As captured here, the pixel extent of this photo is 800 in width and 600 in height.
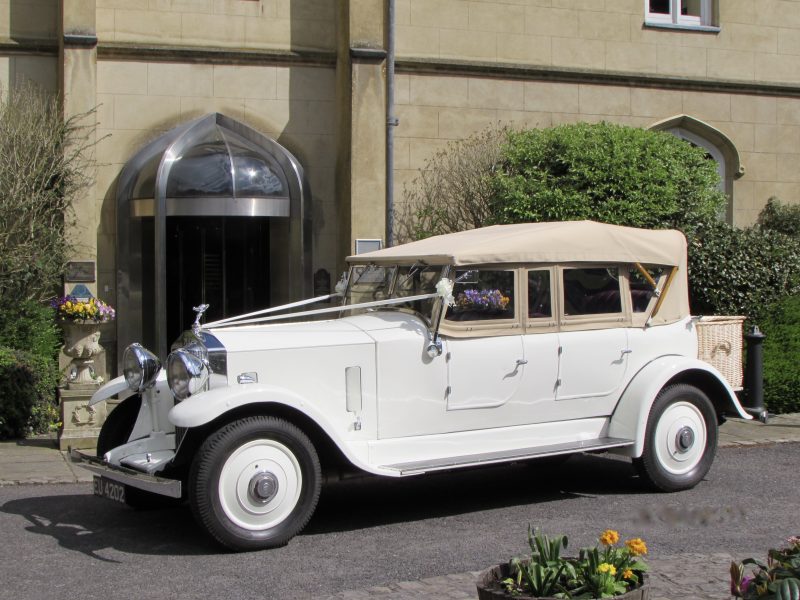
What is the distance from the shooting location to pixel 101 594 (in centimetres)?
537

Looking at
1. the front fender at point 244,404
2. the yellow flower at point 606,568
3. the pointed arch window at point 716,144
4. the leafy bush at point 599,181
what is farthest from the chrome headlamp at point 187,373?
the pointed arch window at point 716,144

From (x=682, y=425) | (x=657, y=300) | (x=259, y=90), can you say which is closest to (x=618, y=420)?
(x=682, y=425)

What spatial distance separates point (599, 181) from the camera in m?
12.7

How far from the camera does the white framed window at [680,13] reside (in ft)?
51.7

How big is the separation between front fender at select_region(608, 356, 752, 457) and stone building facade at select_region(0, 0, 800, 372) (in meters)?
6.58

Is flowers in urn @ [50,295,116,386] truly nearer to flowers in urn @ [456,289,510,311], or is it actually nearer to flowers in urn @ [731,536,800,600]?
flowers in urn @ [456,289,510,311]

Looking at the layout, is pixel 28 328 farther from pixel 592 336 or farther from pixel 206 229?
pixel 592 336

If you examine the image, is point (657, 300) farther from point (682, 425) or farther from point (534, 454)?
point (534, 454)

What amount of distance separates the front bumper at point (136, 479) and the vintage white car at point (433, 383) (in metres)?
0.02

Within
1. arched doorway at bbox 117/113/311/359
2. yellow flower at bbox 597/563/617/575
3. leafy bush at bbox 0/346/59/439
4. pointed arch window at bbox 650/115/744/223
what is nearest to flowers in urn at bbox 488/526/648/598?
yellow flower at bbox 597/563/617/575

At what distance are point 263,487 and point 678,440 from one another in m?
3.31

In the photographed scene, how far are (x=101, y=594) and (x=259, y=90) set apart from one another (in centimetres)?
966

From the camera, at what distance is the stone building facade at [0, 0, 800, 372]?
13266 millimetres

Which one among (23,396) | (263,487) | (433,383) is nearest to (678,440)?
(433,383)
